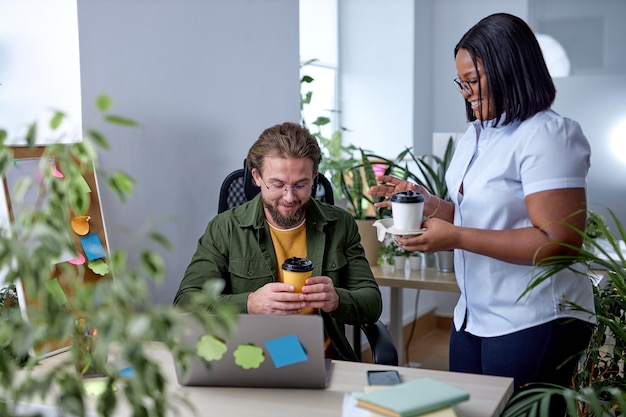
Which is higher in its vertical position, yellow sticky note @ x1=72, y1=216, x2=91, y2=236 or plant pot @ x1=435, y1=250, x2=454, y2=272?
yellow sticky note @ x1=72, y1=216, x2=91, y2=236

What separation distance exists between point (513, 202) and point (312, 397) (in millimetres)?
663

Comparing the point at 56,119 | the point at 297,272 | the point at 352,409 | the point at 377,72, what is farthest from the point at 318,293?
the point at 377,72

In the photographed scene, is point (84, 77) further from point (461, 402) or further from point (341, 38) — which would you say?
point (341, 38)

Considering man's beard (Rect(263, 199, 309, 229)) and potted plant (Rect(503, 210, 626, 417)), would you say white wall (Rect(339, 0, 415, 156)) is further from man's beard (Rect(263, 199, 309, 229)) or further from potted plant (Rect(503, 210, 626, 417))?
man's beard (Rect(263, 199, 309, 229))

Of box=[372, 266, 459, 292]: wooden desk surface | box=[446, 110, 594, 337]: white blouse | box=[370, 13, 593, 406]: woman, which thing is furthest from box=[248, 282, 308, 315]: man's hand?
box=[372, 266, 459, 292]: wooden desk surface

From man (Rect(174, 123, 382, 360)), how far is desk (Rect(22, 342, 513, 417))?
41cm

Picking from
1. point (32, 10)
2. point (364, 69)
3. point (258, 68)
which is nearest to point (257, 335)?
point (32, 10)

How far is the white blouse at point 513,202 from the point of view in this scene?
5.61 feet

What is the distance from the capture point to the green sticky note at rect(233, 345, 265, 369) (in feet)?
4.99

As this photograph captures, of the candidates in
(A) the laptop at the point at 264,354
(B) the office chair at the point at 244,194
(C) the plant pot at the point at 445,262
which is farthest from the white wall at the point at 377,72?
(A) the laptop at the point at 264,354

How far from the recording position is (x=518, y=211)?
1784 mm

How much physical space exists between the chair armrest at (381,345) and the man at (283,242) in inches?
1.5

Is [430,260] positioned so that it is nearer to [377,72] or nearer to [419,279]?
[419,279]

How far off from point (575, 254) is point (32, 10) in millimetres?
1574
